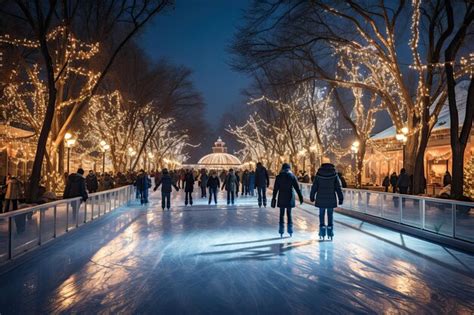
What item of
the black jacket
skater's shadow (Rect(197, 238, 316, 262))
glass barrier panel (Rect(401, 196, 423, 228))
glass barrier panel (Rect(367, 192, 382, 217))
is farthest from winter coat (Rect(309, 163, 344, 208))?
the black jacket

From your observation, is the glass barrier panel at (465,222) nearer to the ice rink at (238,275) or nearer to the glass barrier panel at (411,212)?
the ice rink at (238,275)

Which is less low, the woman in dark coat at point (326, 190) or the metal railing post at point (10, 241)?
the woman in dark coat at point (326, 190)

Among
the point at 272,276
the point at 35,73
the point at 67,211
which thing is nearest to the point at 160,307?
the point at 272,276

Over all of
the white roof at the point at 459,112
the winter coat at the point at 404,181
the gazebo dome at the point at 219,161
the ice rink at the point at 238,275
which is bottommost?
the ice rink at the point at 238,275

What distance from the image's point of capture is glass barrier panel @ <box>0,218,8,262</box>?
7287mm

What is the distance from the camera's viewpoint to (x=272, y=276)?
23.0 ft

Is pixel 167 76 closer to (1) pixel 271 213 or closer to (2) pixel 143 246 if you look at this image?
(1) pixel 271 213

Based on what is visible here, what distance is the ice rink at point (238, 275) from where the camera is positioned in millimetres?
5555

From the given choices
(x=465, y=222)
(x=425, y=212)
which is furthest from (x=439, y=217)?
(x=465, y=222)

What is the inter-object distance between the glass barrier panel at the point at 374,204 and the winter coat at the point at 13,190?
11073 millimetres

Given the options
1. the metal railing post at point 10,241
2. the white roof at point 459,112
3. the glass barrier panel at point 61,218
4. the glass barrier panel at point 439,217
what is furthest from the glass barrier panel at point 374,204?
the white roof at point 459,112

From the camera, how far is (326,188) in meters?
10.3

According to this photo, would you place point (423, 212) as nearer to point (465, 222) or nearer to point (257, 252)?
point (465, 222)

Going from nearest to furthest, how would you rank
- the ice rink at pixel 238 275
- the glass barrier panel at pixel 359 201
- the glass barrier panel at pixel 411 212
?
the ice rink at pixel 238 275 < the glass barrier panel at pixel 411 212 < the glass barrier panel at pixel 359 201
